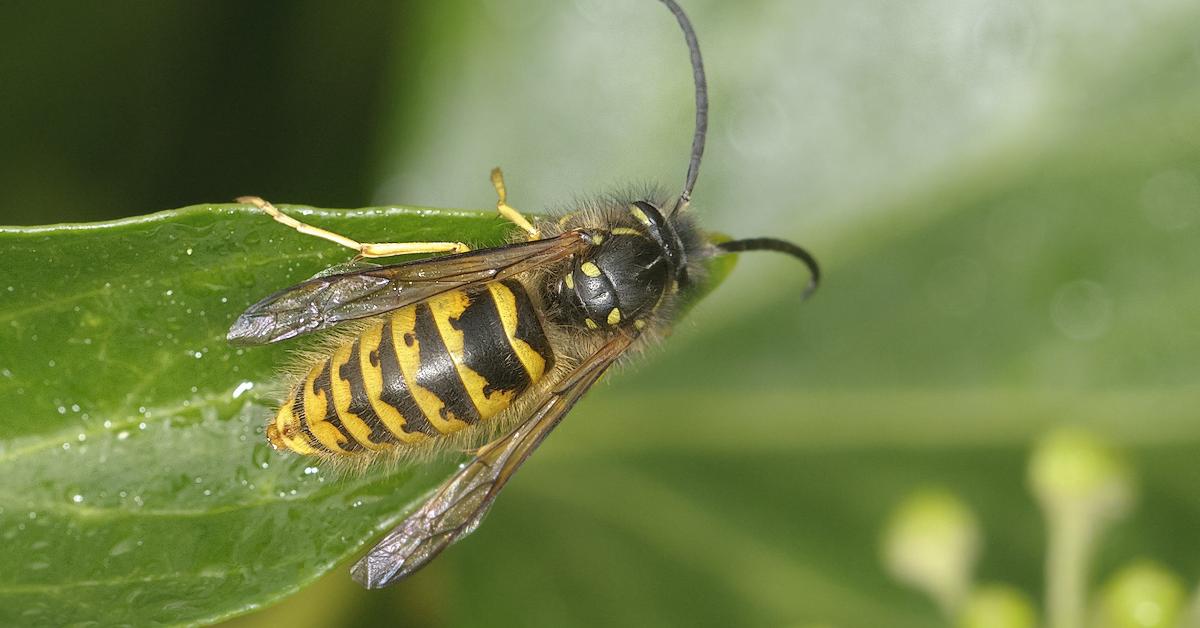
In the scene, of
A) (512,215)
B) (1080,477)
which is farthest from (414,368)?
(1080,477)

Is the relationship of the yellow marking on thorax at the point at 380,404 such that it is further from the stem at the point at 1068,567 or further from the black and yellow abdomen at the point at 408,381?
the stem at the point at 1068,567

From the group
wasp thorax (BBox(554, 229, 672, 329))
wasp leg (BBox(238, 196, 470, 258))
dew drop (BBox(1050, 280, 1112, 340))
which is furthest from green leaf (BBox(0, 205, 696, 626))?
dew drop (BBox(1050, 280, 1112, 340))

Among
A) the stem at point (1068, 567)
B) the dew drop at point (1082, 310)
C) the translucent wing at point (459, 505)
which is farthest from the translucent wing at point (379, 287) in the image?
the dew drop at point (1082, 310)

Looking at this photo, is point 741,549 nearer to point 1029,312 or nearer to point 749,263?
point 749,263

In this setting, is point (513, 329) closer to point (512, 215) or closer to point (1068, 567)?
point (512, 215)

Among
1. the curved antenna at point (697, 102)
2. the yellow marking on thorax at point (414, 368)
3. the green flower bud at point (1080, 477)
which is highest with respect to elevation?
the curved antenna at point (697, 102)

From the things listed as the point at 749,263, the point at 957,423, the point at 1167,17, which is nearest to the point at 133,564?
the point at 749,263
